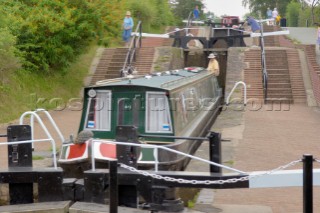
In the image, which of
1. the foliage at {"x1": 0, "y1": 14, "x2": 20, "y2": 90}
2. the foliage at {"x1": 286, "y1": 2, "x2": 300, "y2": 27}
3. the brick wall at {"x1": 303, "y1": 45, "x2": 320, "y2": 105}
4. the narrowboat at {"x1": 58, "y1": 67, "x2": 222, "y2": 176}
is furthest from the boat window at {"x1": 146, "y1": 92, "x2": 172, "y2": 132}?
the foliage at {"x1": 286, "y1": 2, "x2": 300, "y2": 27}

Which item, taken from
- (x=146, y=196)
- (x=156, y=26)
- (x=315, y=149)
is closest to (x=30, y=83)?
(x=315, y=149)

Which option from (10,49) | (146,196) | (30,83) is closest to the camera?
(146,196)

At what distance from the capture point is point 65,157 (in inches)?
356

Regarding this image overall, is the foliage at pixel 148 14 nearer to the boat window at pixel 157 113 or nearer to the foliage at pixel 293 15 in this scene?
the boat window at pixel 157 113

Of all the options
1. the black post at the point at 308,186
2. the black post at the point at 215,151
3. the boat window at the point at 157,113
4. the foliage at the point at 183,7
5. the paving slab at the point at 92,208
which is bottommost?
the paving slab at the point at 92,208

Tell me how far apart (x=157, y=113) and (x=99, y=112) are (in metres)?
1.00

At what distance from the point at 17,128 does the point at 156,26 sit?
2926cm

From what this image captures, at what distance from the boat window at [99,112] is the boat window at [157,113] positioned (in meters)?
0.68

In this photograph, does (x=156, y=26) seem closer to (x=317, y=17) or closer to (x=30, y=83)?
(x=30, y=83)

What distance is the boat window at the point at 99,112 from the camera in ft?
33.1

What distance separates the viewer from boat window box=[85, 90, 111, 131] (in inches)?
397

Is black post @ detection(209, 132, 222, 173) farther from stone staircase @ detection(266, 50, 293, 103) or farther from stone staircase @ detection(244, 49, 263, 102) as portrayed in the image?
stone staircase @ detection(266, 50, 293, 103)

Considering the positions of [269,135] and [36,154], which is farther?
[269,135]

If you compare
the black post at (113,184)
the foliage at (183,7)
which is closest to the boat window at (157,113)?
the black post at (113,184)
